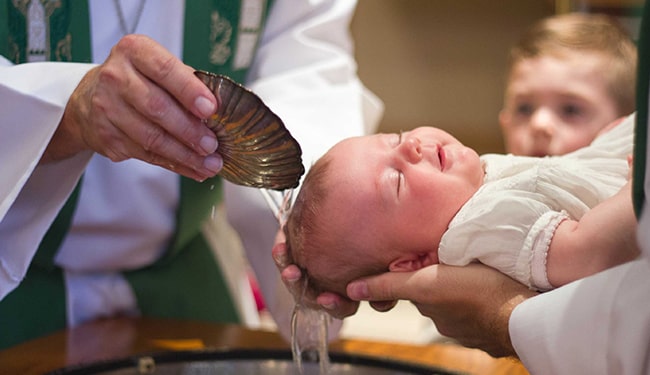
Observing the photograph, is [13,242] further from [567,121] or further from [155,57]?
[567,121]

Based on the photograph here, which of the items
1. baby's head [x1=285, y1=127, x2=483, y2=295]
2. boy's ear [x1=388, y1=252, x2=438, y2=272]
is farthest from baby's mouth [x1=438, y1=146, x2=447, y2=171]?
boy's ear [x1=388, y1=252, x2=438, y2=272]

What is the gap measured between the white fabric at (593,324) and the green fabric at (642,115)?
2 cm

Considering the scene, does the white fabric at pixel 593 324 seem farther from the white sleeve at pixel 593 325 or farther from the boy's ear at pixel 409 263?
the boy's ear at pixel 409 263

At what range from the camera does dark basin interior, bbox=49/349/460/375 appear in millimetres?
1329

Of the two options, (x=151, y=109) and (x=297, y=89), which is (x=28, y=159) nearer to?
(x=151, y=109)

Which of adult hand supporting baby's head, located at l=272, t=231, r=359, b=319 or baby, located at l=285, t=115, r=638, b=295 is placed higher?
baby, located at l=285, t=115, r=638, b=295

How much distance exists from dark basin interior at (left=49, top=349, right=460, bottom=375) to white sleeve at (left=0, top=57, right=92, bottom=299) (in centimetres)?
23

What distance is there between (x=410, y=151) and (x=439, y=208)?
0.10 m

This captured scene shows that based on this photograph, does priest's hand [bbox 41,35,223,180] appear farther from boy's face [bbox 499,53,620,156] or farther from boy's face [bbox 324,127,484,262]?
boy's face [bbox 499,53,620,156]

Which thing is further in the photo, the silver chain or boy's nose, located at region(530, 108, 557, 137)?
boy's nose, located at region(530, 108, 557, 137)

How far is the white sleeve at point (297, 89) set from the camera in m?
1.68

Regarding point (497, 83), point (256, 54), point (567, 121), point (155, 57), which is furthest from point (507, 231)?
point (497, 83)

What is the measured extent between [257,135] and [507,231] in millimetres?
335

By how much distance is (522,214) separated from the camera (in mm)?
1067
